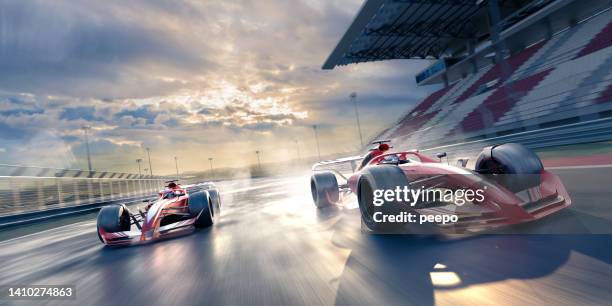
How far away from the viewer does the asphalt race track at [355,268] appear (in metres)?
2.10

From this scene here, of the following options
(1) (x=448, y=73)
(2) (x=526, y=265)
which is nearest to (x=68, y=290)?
(2) (x=526, y=265)

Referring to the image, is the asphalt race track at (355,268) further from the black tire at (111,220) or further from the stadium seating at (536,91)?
the stadium seating at (536,91)

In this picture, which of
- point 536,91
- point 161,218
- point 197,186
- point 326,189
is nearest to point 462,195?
point 326,189

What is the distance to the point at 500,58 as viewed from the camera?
20844 mm

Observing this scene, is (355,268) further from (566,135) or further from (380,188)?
(566,135)

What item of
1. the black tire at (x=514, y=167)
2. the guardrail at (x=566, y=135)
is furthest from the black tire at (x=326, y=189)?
the guardrail at (x=566, y=135)

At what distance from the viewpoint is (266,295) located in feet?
8.10

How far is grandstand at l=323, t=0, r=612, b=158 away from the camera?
1415cm

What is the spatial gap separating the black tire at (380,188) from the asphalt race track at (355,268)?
15 cm

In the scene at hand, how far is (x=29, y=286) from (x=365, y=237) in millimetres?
3714

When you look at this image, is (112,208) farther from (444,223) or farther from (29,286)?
(444,223)

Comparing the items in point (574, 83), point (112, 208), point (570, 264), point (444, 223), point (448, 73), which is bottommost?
Answer: point (570, 264)

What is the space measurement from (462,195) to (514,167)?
0.88m

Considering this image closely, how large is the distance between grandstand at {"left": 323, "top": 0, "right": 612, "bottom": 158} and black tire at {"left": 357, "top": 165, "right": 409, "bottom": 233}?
9199mm
